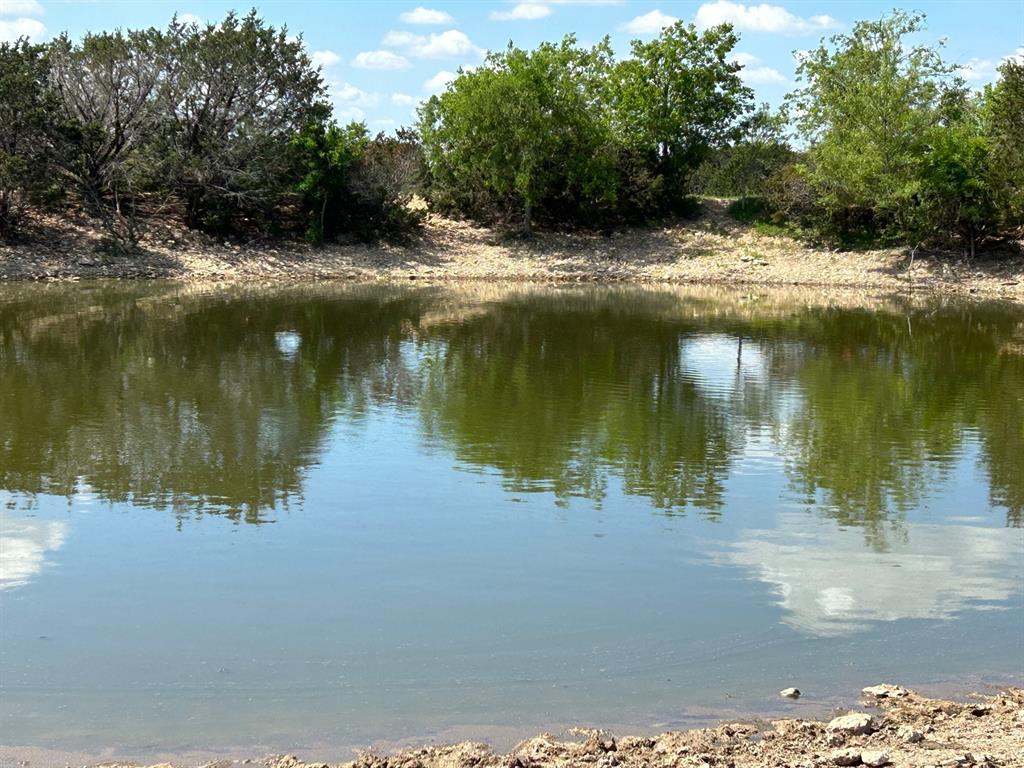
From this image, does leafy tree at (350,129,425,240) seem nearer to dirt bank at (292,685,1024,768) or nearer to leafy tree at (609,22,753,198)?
leafy tree at (609,22,753,198)

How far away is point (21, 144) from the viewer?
42906mm

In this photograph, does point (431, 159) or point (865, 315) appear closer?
point (865, 315)

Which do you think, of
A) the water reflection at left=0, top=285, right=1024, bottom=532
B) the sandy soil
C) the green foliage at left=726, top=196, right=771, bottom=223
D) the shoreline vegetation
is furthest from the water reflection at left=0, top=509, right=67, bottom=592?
the green foliage at left=726, top=196, right=771, bottom=223

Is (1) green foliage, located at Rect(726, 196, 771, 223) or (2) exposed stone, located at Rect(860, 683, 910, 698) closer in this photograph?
(2) exposed stone, located at Rect(860, 683, 910, 698)

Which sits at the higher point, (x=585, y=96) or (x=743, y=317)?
(x=585, y=96)

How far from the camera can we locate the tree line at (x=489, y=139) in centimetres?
4484

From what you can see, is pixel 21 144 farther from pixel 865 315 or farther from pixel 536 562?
pixel 536 562

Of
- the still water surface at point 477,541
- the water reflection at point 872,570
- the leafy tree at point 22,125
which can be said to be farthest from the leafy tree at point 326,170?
the water reflection at point 872,570

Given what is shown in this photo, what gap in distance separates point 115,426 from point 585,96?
3940 centimetres

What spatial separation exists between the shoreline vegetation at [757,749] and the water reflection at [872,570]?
75.2 inches

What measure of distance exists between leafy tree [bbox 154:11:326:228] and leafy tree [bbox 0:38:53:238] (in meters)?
4.59

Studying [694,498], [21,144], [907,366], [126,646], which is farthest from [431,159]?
[126,646]

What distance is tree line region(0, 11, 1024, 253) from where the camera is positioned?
147 feet

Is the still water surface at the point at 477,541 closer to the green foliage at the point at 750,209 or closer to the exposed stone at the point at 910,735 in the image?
the exposed stone at the point at 910,735
